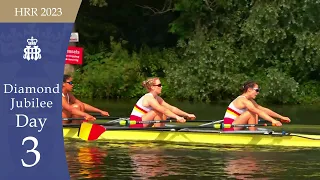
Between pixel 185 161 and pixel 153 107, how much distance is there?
2.21 meters

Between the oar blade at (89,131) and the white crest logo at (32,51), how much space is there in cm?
735

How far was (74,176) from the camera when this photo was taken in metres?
12.1

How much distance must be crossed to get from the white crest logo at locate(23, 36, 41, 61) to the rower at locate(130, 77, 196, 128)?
7607mm

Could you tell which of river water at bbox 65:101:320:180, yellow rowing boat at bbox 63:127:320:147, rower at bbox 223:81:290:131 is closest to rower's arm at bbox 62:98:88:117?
yellow rowing boat at bbox 63:127:320:147

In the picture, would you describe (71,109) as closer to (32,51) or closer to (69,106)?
(69,106)

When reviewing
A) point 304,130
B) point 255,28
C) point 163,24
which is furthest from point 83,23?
point 304,130

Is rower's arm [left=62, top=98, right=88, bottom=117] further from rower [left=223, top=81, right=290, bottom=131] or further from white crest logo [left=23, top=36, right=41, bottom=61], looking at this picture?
white crest logo [left=23, top=36, right=41, bottom=61]

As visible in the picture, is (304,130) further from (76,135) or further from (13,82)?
(13,82)

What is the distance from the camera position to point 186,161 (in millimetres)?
13680

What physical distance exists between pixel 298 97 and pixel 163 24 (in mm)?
7176

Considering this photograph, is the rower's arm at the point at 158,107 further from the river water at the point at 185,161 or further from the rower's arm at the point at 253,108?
the rower's arm at the point at 253,108

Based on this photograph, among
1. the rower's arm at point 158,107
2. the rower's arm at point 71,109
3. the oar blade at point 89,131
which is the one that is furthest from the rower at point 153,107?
the rower's arm at point 71,109

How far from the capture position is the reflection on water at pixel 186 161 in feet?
40.5

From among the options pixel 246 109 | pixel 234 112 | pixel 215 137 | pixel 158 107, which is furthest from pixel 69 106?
pixel 246 109
